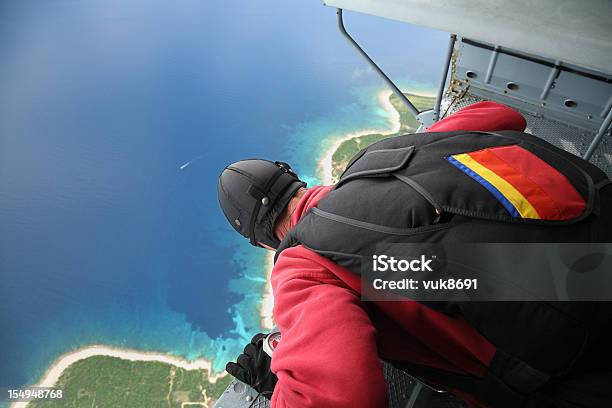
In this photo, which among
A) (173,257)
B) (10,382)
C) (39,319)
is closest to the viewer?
(10,382)

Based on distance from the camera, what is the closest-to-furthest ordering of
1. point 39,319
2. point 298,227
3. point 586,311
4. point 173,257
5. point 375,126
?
point 586,311 < point 298,227 < point 39,319 < point 173,257 < point 375,126

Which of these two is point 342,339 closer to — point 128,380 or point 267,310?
point 267,310

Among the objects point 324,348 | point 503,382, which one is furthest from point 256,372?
point 503,382

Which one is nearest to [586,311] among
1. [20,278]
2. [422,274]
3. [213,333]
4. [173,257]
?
[422,274]

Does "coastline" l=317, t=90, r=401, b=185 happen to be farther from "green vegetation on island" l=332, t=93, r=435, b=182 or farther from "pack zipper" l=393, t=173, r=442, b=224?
"pack zipper" l=393, t=173, r=442, b=224

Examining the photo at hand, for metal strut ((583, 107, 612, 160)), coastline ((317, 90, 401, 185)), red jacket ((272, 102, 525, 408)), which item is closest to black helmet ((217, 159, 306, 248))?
red jacket ((272, 102, 525, 408))

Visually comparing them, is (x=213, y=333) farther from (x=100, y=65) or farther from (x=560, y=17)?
(x=100, y=65)

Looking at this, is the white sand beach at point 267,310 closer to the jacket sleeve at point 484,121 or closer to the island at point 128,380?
the island at point 128,380
